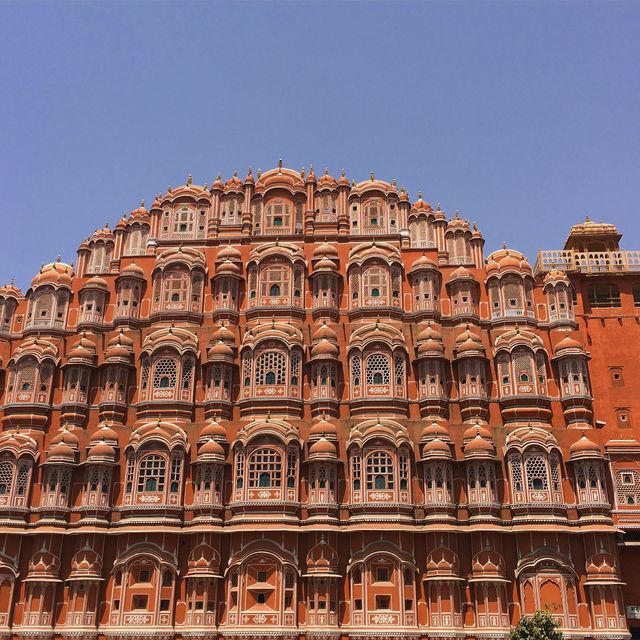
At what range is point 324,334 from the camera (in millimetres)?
41875

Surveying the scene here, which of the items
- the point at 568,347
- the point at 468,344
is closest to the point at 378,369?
the point at 468,344

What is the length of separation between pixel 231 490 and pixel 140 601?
688cm

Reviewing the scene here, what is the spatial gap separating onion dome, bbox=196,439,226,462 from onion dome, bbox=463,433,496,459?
12554mm

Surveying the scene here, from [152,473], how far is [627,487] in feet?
82.4

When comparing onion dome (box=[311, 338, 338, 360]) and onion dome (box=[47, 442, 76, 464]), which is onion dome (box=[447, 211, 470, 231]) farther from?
onion dome (box=[47, 442, 76, 464])

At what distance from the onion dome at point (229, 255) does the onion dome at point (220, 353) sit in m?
6.13

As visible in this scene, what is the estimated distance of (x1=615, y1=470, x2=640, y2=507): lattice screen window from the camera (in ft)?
129

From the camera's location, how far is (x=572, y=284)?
4616 cm

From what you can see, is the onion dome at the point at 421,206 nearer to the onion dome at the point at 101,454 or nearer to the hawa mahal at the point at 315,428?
the hawa mahal at the point at 315,428

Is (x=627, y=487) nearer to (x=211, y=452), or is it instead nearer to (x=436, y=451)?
(x=436, y=451)

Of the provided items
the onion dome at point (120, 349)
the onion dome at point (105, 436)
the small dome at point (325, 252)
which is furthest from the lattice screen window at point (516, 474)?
the onion dome at point (120, 349)

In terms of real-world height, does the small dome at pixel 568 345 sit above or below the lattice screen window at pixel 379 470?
above

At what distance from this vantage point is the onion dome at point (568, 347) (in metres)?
40.9

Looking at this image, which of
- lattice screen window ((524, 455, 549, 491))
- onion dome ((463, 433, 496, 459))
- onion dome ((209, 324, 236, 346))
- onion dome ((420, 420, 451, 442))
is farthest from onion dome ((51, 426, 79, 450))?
lattice screen window ((524, 455, 549, 491))
